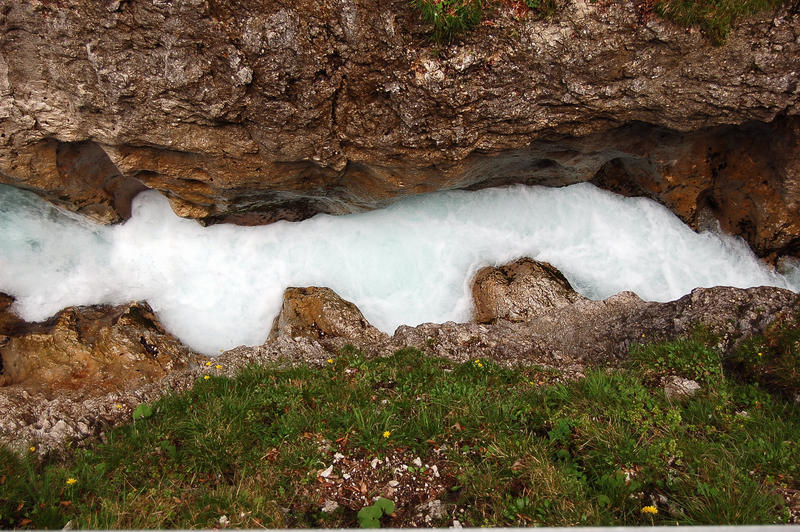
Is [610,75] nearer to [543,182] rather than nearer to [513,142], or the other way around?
[513,142]

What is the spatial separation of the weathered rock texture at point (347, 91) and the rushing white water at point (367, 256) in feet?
5.16

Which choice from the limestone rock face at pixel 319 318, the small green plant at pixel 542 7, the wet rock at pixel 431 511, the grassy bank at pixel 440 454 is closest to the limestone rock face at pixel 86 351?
the limestone rock face at pixel 319 318

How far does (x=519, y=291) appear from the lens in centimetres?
990


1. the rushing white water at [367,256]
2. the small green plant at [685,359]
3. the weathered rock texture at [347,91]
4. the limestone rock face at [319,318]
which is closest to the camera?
the small green plant at [685,359]

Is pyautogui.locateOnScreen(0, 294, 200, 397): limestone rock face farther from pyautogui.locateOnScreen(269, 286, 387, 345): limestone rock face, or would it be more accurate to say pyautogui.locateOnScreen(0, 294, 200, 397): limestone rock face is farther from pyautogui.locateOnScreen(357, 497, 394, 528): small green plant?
pyautogui.locateOnScreen(357, 497, 394, 528): small green plant

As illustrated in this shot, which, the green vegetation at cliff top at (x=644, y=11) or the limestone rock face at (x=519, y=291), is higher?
the green vegetation at cliff top at (x=644, y=11)

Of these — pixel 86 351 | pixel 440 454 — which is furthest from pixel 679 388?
pixel 86 351

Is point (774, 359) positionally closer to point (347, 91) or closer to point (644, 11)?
point (644, 11)

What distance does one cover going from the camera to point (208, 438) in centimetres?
545

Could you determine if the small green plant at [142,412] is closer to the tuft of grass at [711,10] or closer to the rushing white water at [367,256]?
the rushing white water at [367,256]

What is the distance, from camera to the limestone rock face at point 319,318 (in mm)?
9148

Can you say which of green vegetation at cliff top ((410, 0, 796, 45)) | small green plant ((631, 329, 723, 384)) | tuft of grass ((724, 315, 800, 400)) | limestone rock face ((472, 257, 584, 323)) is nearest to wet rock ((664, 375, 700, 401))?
small green plant ((631, 329, 723, 384))

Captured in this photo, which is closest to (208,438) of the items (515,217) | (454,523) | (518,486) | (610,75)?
(454,523)

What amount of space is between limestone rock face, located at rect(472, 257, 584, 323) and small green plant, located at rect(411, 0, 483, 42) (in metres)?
5.10
